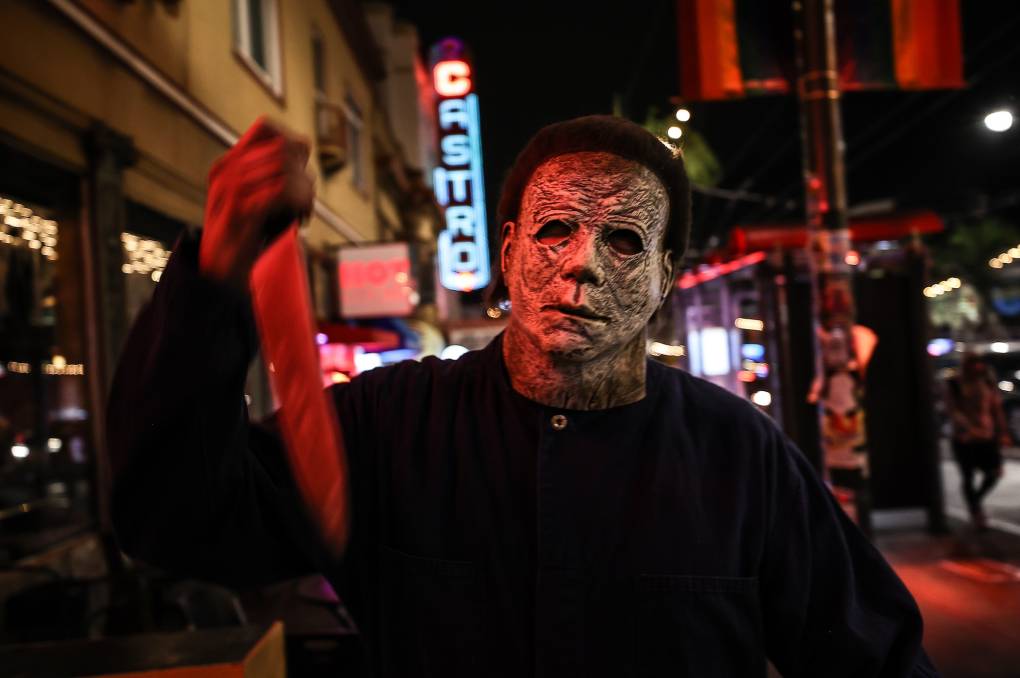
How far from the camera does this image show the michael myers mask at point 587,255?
1443mm

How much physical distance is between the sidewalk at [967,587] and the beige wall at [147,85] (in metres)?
4.87

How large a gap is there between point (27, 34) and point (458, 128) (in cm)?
1442

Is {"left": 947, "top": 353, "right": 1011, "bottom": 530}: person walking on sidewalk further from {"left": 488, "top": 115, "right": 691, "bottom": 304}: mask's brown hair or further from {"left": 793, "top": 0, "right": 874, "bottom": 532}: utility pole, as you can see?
{"left": 488, "top": 115, "right": 691, "bottom": 304}: mask's brown hair

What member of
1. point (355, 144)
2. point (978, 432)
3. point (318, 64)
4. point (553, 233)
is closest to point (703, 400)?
point (553, 233)

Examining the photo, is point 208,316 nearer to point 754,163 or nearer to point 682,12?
point 682,12

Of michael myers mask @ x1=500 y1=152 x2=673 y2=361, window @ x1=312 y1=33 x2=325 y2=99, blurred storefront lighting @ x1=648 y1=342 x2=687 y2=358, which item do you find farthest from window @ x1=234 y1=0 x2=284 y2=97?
michael myers mask @ x1=500 y1=152 x2=673 y2=361

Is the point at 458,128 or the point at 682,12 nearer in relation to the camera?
the point at 682,12

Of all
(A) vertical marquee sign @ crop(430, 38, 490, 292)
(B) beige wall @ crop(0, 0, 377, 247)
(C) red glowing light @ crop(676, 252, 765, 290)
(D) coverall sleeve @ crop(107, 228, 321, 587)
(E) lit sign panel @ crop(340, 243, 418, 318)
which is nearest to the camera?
(D) coverall sleeve @ crop(107, 228, 321, 587)

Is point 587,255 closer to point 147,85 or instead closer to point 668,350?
point 147,85

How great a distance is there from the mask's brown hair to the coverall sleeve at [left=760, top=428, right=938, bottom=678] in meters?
0.50

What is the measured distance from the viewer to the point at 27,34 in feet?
16.0

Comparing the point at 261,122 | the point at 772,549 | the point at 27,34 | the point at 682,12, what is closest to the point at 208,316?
the point at 261,122

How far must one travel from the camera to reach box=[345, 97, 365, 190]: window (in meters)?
15.9

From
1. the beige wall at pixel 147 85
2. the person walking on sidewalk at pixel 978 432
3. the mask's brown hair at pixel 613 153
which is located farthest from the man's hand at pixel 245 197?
the person walking on sidewalk at pixel 978 432
